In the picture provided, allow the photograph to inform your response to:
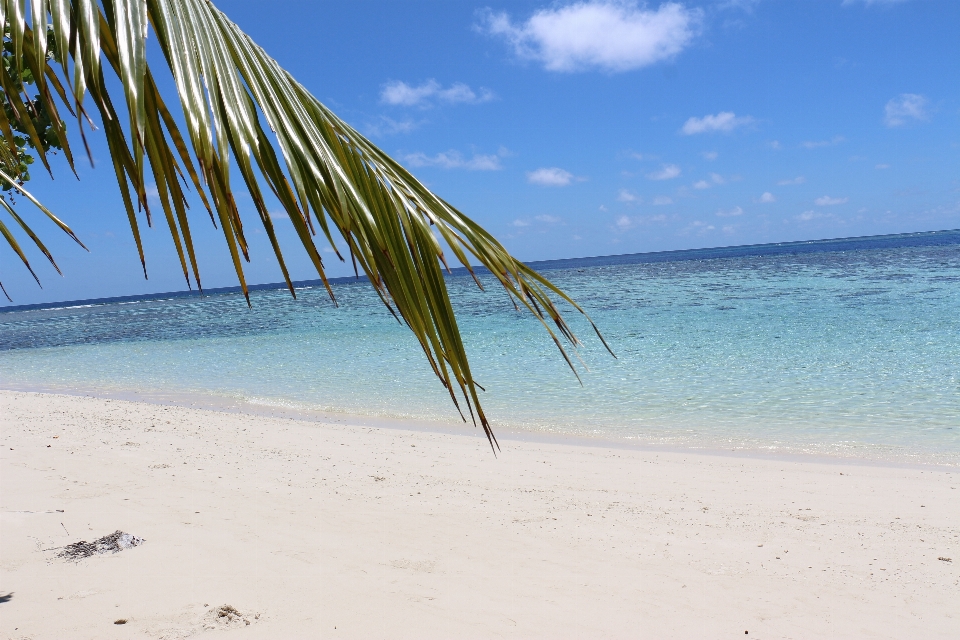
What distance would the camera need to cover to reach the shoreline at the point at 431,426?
19.0 ft

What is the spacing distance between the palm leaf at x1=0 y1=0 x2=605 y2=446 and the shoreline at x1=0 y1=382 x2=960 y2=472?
314 cm

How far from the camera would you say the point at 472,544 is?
3.77m

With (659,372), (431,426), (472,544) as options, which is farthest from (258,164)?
(659,372)

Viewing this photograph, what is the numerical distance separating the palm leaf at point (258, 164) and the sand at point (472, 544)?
2190mm

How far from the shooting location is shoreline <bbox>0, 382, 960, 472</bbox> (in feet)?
19.0

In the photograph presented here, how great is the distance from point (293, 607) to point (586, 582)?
140 cm

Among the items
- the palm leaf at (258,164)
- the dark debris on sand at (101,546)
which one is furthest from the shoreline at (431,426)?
the palm leaf at (258,164)

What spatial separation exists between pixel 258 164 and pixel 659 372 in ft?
31.5

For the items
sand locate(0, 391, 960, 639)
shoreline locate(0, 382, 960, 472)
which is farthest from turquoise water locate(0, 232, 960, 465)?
sand locate(0, 391, 960, 639)

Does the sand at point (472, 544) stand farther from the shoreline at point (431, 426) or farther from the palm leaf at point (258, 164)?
the palm leaf at point (258, 164)

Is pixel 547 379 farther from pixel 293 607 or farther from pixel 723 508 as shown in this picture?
pixel 293 607

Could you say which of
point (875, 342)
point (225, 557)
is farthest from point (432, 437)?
point (875, 342)

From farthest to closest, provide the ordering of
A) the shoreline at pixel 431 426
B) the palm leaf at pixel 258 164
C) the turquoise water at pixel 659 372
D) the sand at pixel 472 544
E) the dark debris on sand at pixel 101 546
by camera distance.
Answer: the turquoise water at pixel 659 372 → the shoreline at pixel 431 426 → the dark debris on sand at pixel 101 546 → the sand at pixel 472 544 → the palm leaf at pixel 258 164

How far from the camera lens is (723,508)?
14.7 ft
